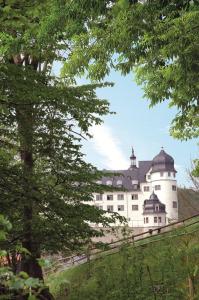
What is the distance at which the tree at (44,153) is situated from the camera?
1141 centimetres

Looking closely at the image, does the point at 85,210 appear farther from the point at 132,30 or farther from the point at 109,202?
the point at 109,202

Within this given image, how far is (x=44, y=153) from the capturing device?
15.3 m

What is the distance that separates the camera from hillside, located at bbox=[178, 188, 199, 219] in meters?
97.9

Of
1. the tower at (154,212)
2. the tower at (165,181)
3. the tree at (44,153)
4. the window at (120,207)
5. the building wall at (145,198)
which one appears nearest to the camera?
the tree at (44,153)

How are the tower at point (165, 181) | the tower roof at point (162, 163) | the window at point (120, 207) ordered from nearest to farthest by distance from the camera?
1. the tower at point (165, 181)
2. the window at point (120, 207)
3. the tower roof at point (162, 163)

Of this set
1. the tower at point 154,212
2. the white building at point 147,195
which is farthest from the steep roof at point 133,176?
the tower at point 154,212

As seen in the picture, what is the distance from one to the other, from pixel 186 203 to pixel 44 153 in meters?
90.1

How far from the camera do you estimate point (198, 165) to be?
1844cm

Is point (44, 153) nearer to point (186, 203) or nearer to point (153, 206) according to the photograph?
point (153, 206)

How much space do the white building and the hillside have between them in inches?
98.7

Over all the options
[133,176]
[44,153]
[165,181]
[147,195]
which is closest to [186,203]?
[165,181]

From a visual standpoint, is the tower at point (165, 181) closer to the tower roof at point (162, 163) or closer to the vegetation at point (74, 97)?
the tower roof at point (162, 163)

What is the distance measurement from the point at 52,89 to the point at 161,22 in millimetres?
4629

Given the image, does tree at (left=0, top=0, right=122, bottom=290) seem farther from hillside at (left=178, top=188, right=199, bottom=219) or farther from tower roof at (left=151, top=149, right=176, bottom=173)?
tower roof at (left=151, top=149, right=176, bottom=173)
